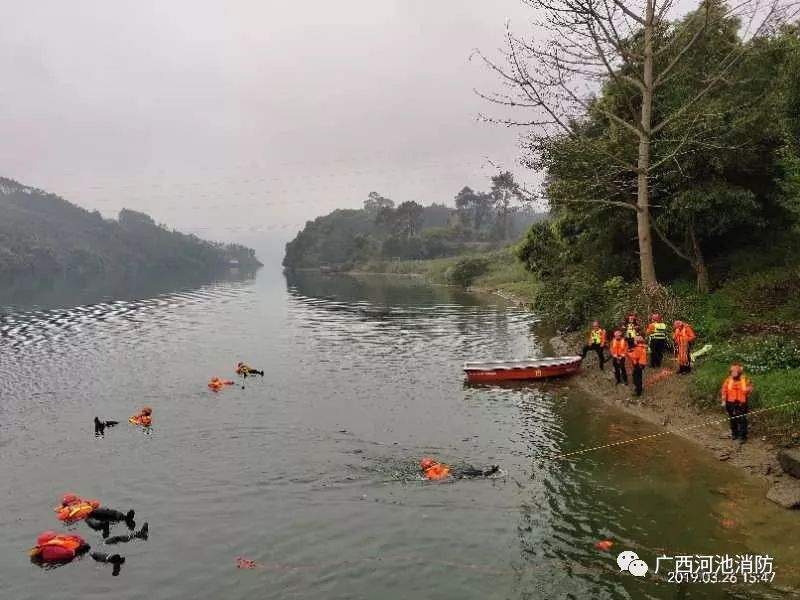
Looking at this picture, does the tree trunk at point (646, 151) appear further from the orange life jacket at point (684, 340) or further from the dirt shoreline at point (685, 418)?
the orange life jacket at point (684, 340)

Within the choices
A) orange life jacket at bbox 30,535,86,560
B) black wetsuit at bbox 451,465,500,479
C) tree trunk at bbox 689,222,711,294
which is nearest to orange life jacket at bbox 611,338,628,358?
tree trunk at bbox 689,222,711,294

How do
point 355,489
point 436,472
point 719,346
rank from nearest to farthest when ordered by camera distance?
point 355,489 → point 436,472 → point 719,346

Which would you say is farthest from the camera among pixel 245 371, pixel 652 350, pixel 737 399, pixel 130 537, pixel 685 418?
pixel 245 371

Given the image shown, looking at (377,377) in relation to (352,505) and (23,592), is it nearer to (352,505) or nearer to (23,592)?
(352,505)

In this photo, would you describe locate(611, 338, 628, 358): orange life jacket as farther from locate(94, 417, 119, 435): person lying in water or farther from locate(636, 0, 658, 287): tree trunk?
locate(94, 417, 119, 435): person lying in water

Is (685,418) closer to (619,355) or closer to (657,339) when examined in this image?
(619,355)

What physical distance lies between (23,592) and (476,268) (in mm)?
90914

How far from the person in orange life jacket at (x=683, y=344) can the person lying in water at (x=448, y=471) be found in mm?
9926

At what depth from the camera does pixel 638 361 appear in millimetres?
24078

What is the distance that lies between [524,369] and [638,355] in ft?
19.3

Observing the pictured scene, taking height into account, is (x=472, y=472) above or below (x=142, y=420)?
below

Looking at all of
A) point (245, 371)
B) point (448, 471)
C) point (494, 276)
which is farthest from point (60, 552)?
point (494, 276)

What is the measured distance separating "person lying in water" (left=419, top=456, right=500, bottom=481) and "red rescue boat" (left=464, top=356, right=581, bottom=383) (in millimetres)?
10667

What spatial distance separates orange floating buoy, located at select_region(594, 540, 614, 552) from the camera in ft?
44.1
